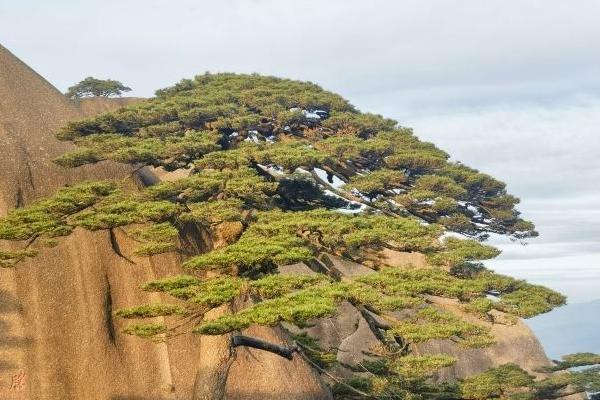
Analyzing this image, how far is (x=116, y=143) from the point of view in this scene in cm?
1891

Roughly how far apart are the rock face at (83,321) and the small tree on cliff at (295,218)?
34.8 inches

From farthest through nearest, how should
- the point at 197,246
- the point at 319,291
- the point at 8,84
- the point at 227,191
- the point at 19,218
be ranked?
the point at 8,84, the point at 197,246, the point at 227,191, the point at 19,218, the point at 319,291

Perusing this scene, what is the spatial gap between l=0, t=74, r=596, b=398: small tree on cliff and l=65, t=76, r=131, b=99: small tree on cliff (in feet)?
88.9

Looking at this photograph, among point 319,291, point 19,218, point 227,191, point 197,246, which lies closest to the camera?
point 319,291

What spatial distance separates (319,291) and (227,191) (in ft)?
17.2

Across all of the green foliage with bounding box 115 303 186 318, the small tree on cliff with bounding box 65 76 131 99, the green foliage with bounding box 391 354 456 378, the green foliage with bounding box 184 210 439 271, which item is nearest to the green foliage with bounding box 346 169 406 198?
the green foliage with bounding box 184 210 439 271

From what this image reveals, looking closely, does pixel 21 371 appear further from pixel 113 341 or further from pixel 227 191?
pixel 227 191

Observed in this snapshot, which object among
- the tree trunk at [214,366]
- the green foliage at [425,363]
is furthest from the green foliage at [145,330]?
the green foliage at [425,363]

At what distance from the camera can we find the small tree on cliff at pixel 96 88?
50656mm

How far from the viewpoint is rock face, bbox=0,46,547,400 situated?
18328 millimetres

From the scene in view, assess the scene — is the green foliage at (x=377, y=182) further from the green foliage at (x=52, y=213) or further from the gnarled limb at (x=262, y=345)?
the green foliage at (x=52, y=213)

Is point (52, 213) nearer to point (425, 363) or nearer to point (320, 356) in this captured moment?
point (320, 356)

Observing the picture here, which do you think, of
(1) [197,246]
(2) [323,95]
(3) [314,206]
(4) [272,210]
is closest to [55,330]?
(1) [197,246]

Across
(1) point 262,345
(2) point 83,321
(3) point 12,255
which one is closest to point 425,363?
(1) point 262,345
